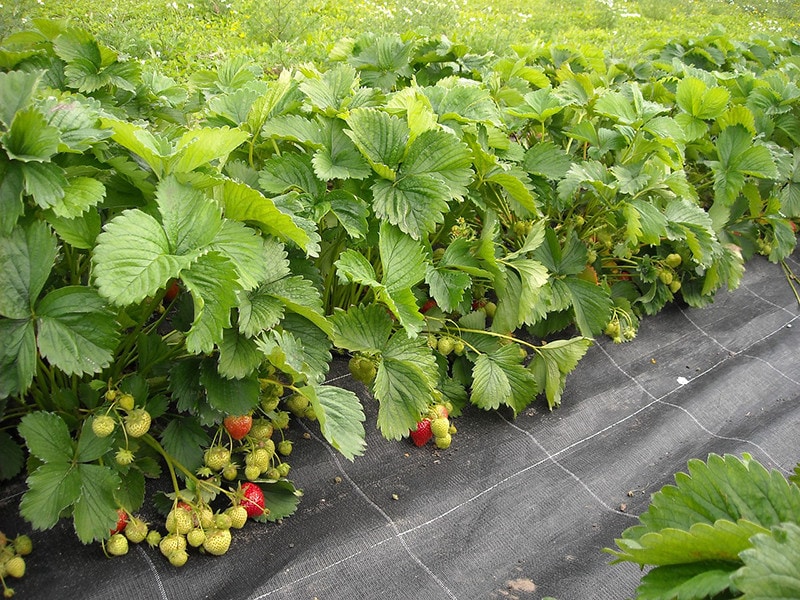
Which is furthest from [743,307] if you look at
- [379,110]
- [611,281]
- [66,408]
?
[66,408]

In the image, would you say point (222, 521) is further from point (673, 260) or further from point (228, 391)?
point (673, 260)

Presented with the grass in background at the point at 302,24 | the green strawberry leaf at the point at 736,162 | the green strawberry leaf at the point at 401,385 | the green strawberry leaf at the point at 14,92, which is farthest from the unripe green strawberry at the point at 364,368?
the green strawberry leaf at the point at 736,162

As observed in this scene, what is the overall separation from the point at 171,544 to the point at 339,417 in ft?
1.25

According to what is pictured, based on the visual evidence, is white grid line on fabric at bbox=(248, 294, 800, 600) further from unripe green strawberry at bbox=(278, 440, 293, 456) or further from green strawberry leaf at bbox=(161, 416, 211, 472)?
green strawberry leaf at bbox=(161, 416, 211, 472)

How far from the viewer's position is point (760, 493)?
2.77ft

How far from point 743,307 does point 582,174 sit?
1234 millimetres

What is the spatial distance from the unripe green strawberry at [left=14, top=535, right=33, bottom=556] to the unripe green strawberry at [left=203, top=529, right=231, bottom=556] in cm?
30

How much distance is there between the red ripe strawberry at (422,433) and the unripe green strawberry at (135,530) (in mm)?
660

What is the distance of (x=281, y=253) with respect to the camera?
4.59ft

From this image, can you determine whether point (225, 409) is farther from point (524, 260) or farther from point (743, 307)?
point (743, 307)

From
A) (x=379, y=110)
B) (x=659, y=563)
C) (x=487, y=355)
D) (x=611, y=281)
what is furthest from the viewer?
(x=611, y=281)

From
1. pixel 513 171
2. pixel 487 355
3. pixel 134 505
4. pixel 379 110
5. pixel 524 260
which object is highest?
pixel 379 110

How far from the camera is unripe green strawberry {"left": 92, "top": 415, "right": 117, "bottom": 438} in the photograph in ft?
4.18

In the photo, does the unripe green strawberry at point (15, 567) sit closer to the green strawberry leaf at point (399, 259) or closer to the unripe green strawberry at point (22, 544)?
the unripe green strawberry at point (22, 544)
